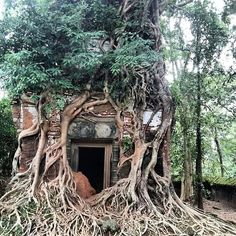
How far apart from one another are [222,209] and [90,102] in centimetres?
615

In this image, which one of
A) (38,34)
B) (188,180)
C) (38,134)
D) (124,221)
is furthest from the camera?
(188,180)

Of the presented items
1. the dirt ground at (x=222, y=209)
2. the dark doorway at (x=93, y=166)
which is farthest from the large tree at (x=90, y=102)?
the dirt ground at (x=222, y=209)

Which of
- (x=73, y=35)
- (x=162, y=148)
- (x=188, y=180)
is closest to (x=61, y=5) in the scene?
(x=73, y=35)

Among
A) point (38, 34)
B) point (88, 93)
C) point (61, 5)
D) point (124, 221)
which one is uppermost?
point (61, 5)

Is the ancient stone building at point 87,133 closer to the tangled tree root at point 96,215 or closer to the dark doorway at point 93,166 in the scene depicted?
the tangled tree root at point 96,215

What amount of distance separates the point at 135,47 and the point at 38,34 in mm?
1693

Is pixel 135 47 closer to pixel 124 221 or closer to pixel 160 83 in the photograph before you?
pixel 160 83

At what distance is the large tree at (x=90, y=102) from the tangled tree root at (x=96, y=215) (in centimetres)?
2

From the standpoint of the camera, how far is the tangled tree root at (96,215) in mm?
5332

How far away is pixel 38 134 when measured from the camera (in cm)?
672

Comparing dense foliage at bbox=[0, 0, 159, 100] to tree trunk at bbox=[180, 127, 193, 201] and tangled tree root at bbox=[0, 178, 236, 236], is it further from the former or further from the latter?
tree trunk at bbox=[180, 127, 193, 201]

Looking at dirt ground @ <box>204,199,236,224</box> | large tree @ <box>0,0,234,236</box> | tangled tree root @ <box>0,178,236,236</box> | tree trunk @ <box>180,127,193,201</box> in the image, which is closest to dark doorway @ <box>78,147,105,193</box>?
large tree @ <box>0,0,234,236</box>

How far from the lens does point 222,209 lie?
10.8 meters

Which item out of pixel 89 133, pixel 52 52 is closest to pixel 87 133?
pixel 89 133
